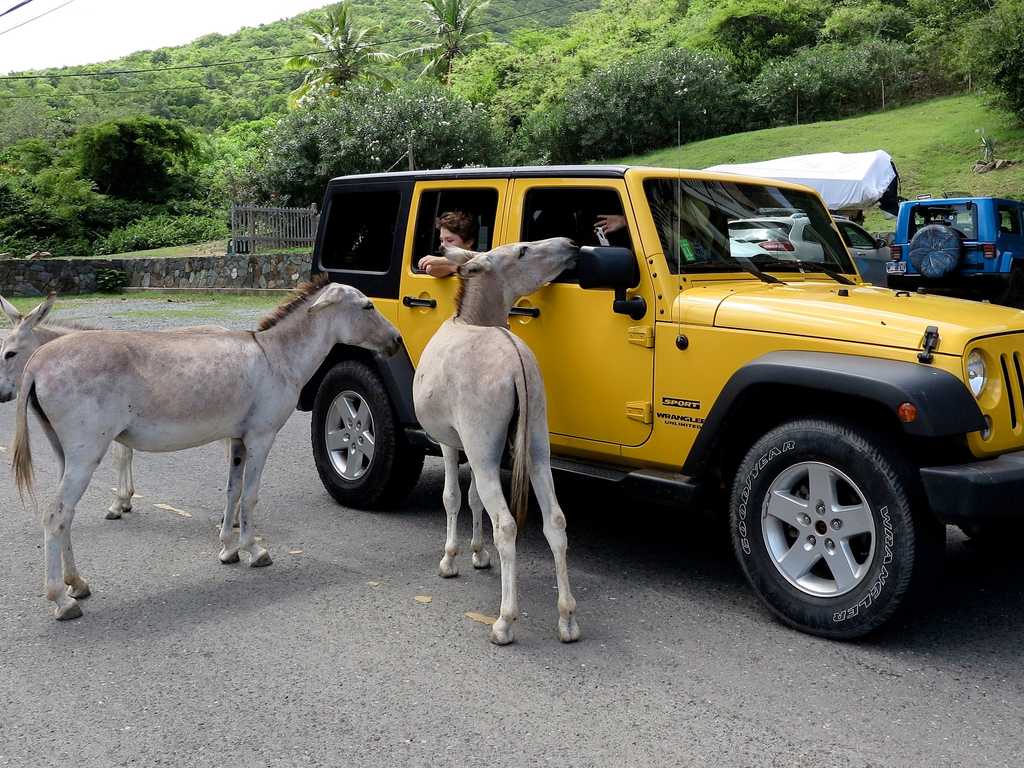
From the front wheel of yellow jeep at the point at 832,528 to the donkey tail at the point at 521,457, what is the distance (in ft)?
3.32

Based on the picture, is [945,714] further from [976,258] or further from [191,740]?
[976,258]

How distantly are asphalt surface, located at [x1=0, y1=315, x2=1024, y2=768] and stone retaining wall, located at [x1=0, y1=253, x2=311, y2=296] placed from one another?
739 inches

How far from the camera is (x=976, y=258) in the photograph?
16281 millimetres

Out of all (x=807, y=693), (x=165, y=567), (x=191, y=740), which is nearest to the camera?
(x=191, y=740)

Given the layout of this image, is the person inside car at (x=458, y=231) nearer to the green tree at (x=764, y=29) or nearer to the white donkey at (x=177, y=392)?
the white donkey at (x=177, y=392)

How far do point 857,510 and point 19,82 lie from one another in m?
72.7

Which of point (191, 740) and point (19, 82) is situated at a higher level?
point (19, 82)

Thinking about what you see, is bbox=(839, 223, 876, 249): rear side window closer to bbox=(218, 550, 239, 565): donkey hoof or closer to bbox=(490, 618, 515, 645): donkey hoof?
bbox=(218, 550, 239, 565): donkey hoof

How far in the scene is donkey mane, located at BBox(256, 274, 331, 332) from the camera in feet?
A: 18.6

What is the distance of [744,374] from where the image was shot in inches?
174

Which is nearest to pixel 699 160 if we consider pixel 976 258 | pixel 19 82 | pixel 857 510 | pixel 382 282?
pixel 976 258

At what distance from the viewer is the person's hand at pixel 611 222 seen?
520 centimetres

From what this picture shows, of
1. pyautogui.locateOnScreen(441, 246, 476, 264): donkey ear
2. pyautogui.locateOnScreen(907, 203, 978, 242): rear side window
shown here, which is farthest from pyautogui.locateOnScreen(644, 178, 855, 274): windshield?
pyautogui.locateOnScreen(907, 203, 978, 242): rear side window

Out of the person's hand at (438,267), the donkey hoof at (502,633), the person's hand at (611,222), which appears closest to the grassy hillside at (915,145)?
the person's hand at (438,267)
